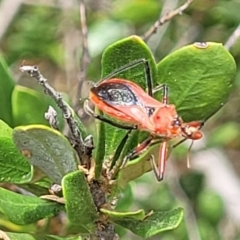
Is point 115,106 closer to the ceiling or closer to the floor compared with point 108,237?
closer to the ceiling

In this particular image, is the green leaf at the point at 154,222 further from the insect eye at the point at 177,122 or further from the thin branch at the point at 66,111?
the insect eye at the point at 177,122

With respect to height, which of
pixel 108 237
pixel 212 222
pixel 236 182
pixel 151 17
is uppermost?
pixel 108 237

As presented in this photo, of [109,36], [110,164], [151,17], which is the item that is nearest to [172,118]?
[110,164]

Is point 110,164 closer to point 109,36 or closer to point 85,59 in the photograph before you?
point 85,59

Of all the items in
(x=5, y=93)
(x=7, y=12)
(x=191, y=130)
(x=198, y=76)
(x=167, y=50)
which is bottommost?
(x=167, y=50)

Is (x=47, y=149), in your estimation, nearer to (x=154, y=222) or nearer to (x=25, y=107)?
(x=154, y=222)

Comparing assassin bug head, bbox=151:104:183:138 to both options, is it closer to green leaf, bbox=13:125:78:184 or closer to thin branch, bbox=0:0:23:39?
green leaf, bbox=13:125:78:184

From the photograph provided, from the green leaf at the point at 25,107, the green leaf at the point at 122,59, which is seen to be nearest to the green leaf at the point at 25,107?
the green leaf at the point at 25,107

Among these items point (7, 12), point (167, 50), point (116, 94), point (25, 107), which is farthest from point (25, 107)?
point (167, 50)
